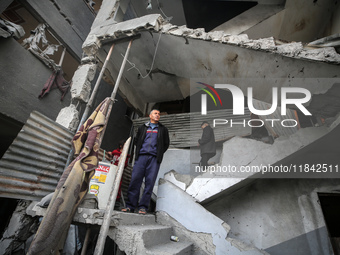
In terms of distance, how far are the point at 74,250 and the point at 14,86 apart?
16.2ft

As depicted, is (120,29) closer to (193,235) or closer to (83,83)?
(83,83)

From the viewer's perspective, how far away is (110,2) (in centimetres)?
526

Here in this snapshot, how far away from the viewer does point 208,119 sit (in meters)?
5.97

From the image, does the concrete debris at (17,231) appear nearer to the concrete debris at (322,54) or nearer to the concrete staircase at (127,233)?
the concrete staircase at (127,233)

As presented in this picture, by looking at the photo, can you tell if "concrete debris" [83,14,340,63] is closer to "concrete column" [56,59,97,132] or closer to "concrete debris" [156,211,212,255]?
"concrete column" [56,59,97,132]

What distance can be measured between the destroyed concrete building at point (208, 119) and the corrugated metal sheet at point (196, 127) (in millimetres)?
35

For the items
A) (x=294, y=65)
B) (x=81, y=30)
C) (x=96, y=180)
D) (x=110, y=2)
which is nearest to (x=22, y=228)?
(x=96, y=180)

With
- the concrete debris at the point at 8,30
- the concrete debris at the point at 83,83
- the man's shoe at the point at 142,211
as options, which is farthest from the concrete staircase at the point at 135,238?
the concrete debris at the point at 8,30

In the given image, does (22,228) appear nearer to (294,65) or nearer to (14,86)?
(14,86)

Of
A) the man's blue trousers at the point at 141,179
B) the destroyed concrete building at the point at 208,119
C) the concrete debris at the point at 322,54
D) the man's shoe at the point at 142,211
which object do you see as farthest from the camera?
the concrete debris at the point at 322,54

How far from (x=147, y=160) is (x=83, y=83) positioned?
2226 millimetres

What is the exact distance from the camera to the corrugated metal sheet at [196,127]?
5582mm

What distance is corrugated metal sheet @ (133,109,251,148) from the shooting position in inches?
220

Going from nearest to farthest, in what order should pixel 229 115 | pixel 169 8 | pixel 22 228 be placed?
pixel 22 228 → pixel 229 115 → pixel 169 8
